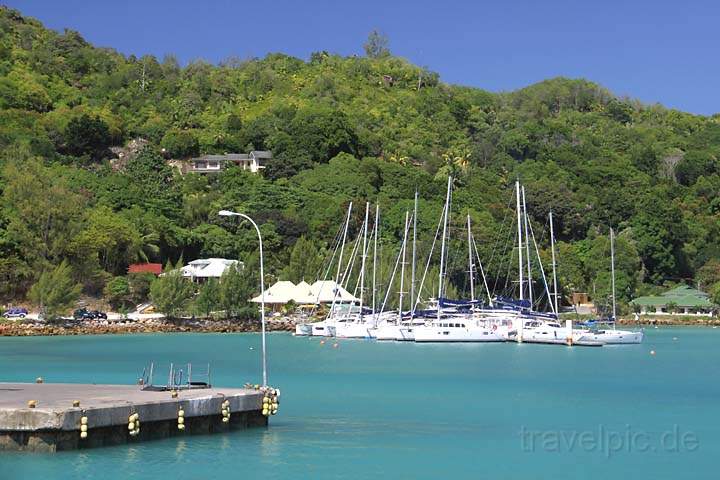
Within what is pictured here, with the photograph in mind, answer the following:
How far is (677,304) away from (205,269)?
54.8m

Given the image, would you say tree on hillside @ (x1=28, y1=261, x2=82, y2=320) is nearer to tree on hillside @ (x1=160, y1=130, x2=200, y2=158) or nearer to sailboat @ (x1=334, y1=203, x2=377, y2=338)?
sailboat @ (x1=334, y1=203, x2=377, y2=338)

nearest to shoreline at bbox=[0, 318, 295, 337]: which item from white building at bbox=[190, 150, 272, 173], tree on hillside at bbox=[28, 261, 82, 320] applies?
tree on hillside at bbox=[28, 261, 82, 320]

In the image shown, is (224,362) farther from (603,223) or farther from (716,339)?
(603,223)

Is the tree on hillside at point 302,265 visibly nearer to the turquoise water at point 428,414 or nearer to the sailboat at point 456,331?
the sailboat at point 456,331

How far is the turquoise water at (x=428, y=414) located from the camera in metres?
30.9

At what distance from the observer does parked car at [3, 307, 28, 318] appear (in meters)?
95.4

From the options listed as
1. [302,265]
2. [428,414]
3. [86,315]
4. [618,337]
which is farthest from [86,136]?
[428,414]

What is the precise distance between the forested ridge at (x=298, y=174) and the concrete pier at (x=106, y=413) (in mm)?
63875

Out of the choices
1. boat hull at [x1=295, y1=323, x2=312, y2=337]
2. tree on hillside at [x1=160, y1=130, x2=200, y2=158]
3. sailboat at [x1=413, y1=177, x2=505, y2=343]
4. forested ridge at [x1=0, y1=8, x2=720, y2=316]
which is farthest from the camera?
tree on hillside at [x1=160, y1=130, x2=200, y2=158]

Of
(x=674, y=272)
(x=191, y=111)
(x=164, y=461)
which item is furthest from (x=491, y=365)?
(x=191, y=111)

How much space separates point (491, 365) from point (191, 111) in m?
108

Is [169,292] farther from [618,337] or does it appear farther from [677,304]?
[677,304]

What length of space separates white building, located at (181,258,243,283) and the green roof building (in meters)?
47.6

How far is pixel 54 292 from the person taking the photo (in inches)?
3597
